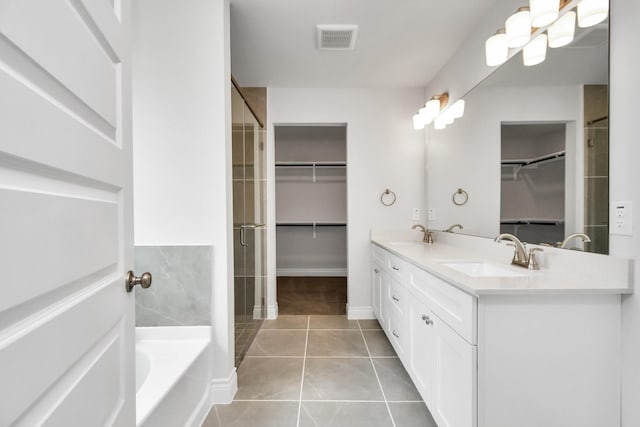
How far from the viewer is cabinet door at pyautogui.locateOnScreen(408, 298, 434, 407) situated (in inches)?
60.6

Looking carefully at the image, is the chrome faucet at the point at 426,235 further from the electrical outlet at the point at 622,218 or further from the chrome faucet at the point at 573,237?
the electrical outlet at the point at 622,218

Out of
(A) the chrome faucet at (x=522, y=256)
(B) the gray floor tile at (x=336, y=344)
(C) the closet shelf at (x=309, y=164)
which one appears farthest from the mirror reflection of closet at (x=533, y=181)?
(C) the closet shelf at (x=309, y=164)

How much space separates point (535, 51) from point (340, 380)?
225 centimetres

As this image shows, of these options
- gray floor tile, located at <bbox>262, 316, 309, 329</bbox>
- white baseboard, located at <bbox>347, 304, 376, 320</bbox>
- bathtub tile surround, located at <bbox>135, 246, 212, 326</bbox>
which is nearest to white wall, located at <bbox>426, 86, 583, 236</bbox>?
white baseboard, located at <bbox>347, 304, 376, 320</bbox>

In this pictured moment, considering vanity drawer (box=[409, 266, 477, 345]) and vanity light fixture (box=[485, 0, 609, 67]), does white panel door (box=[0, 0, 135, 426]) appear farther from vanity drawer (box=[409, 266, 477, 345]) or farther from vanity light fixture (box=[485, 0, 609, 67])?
vanity light fixture (box=[485, 0, 609, 67])

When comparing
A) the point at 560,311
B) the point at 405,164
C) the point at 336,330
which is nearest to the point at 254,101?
the point at 405,164

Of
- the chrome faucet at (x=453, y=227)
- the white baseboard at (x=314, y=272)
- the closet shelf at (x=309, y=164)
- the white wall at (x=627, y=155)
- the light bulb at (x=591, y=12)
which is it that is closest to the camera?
the white wall at (x=627, y=155)

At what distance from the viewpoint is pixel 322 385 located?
1.97 metres

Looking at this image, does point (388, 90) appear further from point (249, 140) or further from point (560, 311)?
point (560, 311)

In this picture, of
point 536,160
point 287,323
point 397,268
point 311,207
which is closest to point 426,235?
point 397,268

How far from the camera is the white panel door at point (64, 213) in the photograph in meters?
0.42

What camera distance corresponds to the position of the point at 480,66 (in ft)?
7.04

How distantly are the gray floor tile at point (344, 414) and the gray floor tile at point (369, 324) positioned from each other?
1174mm

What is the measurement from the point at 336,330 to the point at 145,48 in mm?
2619
